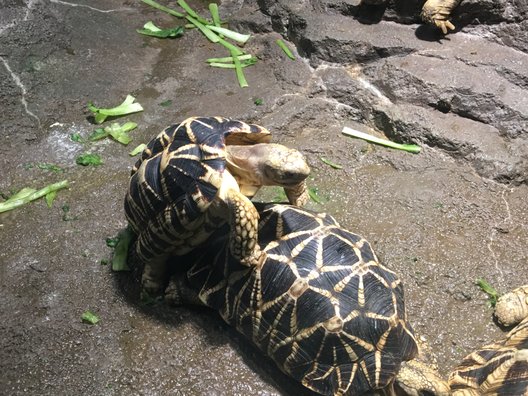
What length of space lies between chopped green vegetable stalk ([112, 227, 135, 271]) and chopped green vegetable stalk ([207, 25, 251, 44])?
2.81 meters

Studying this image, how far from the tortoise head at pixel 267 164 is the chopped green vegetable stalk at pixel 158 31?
312 cm

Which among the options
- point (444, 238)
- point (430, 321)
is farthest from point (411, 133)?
point (430, 321)

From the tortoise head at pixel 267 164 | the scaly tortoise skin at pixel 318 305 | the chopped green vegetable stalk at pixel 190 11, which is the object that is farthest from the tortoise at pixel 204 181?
the chopped green vegetable stalk at pixel 190 11

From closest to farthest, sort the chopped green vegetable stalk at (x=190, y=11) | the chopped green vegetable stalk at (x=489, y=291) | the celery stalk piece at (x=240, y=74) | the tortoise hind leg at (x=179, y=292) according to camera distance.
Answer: the tortoise hind leg at (x=179, y=292)
the chopped green vegetable stalk at (x=489, y=291)
the celery stalk piece at (x=240, y=74)
the chopped green vegetable stalk at (x=190, y=11)

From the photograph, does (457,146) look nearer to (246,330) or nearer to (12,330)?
(246,330)

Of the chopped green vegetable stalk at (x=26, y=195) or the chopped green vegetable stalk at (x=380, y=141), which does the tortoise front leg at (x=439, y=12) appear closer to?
the chopped green vegetable stalk at (x=380, y=141)

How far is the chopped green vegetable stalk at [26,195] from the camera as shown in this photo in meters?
3.74

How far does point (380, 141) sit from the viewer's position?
4430mm

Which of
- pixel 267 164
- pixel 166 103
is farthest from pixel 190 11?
pixel 267 164

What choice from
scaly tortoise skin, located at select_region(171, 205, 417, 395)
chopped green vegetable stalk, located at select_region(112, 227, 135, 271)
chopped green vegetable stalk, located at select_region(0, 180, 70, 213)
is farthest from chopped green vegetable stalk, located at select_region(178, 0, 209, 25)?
scaly tortoise skin, located at select_region(171, 205, 417, 395)

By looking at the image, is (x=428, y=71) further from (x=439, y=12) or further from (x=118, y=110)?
(x=118, y=110)

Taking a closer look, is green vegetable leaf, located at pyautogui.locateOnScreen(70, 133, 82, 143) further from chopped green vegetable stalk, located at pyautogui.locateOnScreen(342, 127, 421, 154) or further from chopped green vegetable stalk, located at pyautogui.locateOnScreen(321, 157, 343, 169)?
chopped green vegetable stalk, located at pyautogui.locateOnScreen(342, 127, 421, 154)

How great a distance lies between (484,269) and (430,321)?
0.60m

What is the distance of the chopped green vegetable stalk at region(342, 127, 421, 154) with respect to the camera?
4.36 metres
